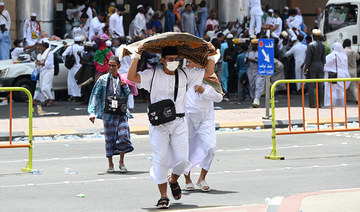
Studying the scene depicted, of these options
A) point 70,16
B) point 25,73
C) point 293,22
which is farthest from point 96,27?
point 293,22

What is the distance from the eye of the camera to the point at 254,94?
2244 cm

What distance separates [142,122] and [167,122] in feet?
30.9

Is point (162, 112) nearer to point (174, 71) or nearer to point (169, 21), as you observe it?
point (174, 71)

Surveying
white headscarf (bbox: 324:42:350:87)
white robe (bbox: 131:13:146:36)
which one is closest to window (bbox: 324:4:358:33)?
white headscarf (bbox: 324:42:350:87)

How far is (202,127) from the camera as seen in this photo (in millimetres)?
10414

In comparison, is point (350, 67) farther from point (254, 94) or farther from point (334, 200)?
point (334, 200)

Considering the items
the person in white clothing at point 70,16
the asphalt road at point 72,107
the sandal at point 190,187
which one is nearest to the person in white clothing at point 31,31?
the person in white clothing at point 70,16

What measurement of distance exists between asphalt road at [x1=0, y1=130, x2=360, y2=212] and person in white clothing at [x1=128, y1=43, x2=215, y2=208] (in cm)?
40

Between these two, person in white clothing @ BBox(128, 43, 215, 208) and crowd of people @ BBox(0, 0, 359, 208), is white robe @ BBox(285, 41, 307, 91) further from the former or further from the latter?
person in white clothing @ BBox(128, 43, 215, 208)

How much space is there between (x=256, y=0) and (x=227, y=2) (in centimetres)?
288

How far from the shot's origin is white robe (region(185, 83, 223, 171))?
10312 mm

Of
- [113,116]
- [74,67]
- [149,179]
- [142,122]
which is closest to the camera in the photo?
[149,179]

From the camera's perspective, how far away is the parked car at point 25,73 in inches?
891

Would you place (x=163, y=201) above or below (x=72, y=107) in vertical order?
below
